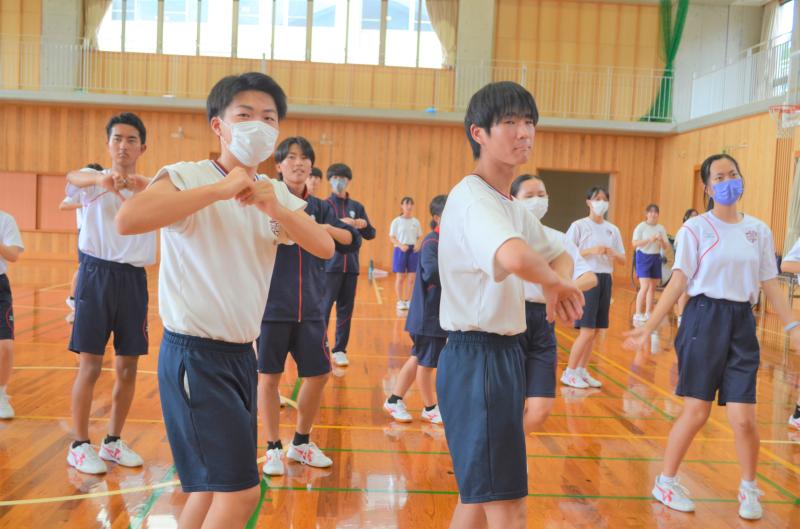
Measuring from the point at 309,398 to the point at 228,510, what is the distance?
6.79ft

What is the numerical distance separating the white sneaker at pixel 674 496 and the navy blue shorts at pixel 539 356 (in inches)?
31.4

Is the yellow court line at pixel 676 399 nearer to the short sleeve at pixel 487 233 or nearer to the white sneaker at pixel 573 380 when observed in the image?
the white sneaker at pixel 573 380

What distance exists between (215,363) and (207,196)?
0.54m

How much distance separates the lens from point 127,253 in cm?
410

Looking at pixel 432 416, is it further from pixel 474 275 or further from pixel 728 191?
pixel 474 275

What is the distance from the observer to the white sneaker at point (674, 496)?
3877mm

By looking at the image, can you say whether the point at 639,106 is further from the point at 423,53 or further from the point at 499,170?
the point at 499,170

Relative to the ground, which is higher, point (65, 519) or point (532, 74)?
point (532, 74)

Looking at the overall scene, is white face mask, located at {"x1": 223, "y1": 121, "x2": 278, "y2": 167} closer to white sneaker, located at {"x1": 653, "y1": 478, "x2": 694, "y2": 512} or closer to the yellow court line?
white sneaker, located at {"x1": 653, "y1": 478, "x2": 694, "y2": 512}

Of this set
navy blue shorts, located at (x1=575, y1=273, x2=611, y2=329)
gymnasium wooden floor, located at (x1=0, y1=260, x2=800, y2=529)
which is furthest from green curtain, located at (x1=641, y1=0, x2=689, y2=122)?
navy blue shorts, located at (x1=575, y1=273, x2=611, y2=329)

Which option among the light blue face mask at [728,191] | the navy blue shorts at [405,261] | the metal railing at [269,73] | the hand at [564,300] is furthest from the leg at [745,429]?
the metal railing at [269,73]

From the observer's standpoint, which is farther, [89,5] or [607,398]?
[89,5]

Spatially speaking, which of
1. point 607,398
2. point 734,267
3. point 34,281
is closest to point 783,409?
point 607,398

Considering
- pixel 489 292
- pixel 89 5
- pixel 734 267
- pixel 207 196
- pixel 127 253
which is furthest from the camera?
pixel 89 5
